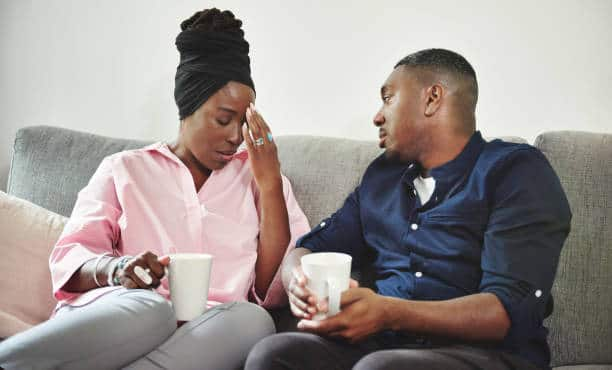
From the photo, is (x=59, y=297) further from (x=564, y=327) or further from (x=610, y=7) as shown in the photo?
(x=610, y=7)

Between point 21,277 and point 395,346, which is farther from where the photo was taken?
point 21,277

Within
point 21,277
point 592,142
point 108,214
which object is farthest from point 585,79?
point 21,277

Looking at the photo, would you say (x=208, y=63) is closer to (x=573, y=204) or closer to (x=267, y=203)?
(x=267, y=203)

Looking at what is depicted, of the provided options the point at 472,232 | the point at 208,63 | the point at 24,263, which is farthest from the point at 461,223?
the point at 24,263

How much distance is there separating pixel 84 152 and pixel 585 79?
154cm

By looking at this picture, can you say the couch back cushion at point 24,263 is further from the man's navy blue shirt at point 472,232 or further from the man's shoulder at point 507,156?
the man's shoulder at point 507,156

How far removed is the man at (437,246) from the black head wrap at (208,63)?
0.43 m

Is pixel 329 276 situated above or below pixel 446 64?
below

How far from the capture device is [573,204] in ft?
4.95

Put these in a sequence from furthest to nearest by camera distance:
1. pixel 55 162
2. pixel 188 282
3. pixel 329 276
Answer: pixel 55 162 → pixel 188 282 → pixel 329 276

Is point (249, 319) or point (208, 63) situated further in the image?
point (208, 63)

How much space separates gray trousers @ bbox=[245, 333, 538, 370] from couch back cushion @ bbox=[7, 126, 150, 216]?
107cm

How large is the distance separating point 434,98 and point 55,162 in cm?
124

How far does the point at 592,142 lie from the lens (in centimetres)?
155
